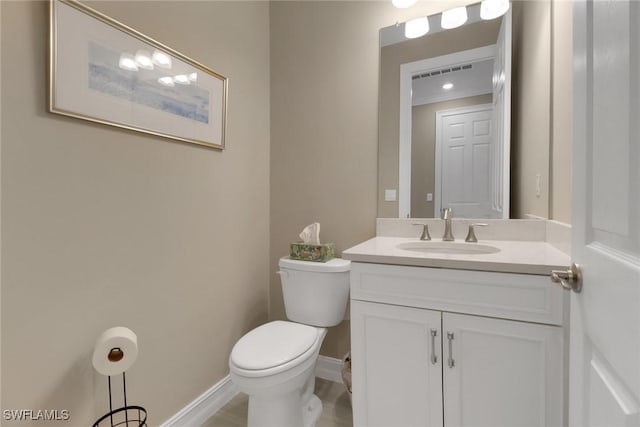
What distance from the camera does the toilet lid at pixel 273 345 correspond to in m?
1.24

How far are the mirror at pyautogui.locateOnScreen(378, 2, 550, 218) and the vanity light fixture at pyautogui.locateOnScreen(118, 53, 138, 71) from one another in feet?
3.95

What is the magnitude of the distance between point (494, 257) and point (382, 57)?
126 cm

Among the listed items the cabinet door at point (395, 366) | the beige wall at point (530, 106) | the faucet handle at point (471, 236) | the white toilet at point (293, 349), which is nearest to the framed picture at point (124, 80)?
the white toilet at point (293, 349)

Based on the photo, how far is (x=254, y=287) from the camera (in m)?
1.93

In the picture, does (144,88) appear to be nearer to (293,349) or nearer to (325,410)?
(293,349)

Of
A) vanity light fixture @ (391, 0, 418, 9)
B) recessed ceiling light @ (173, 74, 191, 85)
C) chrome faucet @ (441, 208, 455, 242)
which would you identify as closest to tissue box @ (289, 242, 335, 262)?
chrome faucet @ (441, 208, 455, 242)

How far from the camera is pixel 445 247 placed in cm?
144

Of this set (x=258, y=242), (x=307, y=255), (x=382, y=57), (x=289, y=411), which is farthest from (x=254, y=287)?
(x=382, y=57)

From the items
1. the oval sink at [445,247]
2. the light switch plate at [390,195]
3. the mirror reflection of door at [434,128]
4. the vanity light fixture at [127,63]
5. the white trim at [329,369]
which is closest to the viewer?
the vanity light fixture at [127,63]

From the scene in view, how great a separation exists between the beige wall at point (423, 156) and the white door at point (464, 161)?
0.03 m

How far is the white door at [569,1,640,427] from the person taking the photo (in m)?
0.45

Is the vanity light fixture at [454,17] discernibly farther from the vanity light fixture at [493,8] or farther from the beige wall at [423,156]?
the beige wall at [423,156]

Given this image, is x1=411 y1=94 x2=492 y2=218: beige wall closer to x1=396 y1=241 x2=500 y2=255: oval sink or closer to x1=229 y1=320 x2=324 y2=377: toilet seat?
x1=396 y1=241 x2=500 y2=255: oval sink

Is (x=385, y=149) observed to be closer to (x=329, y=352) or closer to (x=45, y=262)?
(x=329, y=352)
